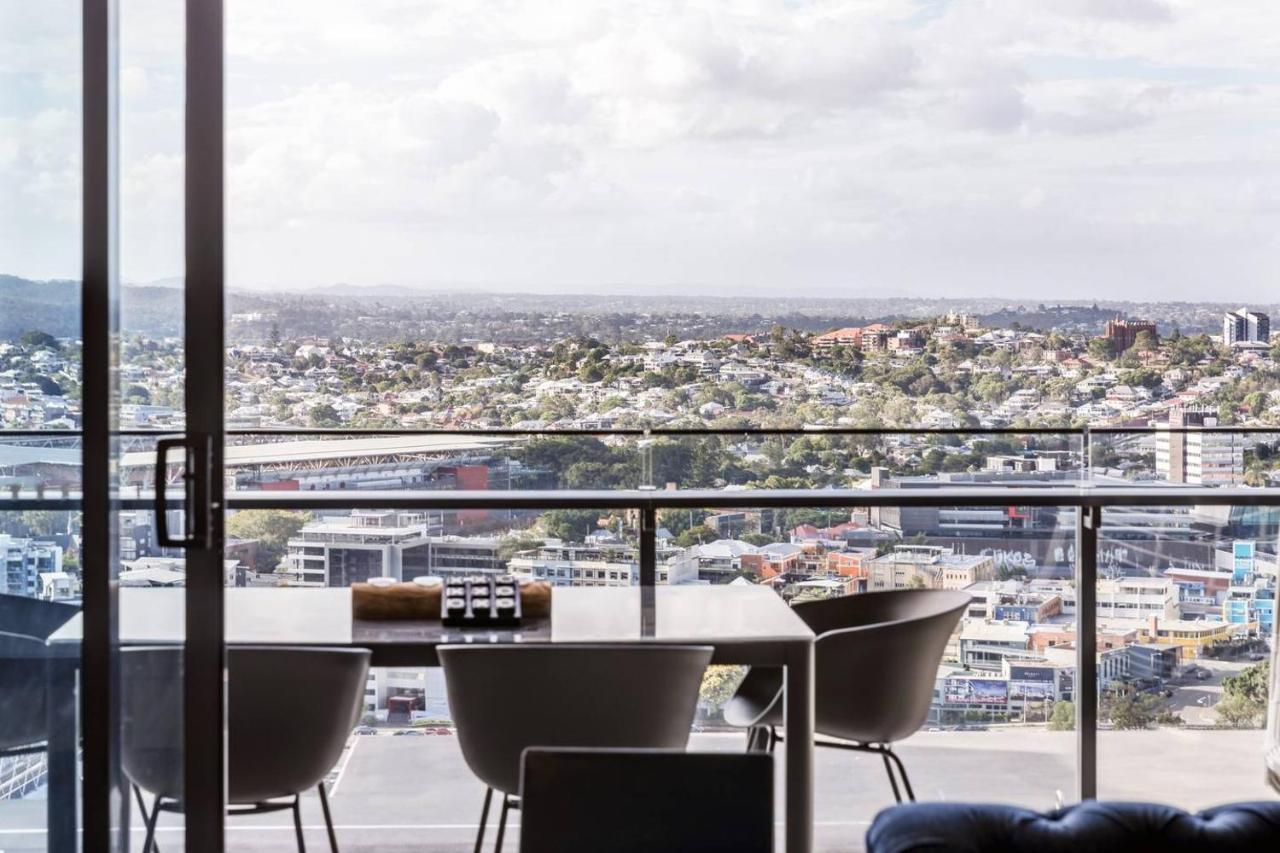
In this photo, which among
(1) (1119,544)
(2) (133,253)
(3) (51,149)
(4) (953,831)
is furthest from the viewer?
(1) (1119,544)

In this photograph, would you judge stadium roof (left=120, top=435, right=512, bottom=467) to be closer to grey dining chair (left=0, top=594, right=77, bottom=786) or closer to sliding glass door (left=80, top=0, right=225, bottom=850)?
sliding glass door (left=80, top=0, right=225, bottom=850)

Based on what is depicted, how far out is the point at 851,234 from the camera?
6.78 metres

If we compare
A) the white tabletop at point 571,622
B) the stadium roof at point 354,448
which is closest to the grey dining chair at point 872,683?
the white tabletop at point 571,622

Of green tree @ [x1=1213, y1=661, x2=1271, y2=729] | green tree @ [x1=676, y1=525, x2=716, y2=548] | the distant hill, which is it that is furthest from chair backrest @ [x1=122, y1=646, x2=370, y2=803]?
green tree @ [x1=1213, y1=661, x2=1271, y2=729]

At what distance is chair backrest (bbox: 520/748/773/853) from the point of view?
5.80 feet

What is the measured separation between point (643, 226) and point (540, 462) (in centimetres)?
251

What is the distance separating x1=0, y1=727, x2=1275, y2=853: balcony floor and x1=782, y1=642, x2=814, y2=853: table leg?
71 cm

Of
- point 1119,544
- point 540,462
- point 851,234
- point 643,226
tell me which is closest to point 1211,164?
point 851,234

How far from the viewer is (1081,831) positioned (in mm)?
1601

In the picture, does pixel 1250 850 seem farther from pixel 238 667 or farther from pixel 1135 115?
pixel 1135 115

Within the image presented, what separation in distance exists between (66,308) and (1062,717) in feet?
10.3

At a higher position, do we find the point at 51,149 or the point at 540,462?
the point at 51,149

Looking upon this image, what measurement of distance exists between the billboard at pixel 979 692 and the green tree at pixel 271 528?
204cm

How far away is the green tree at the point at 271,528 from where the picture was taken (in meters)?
3.90
